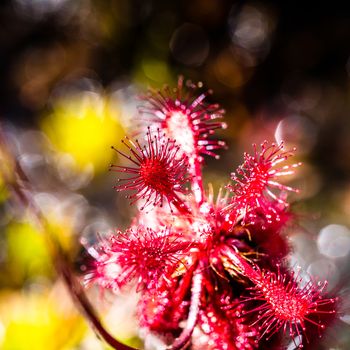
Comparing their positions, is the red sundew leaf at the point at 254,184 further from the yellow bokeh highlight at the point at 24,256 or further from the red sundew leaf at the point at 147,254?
the yellow bokeh highlight at the point at 24,256

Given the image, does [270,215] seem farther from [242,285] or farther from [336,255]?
[336,255]

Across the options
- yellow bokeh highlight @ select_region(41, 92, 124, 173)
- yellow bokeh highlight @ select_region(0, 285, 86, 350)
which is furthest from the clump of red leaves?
yellow bokeh highlight @ select_region(41, 92, 124, 173)

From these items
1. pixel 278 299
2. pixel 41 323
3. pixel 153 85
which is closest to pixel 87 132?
pixel 153 85

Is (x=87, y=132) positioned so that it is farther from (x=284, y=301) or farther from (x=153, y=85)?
(x=284, y=301)

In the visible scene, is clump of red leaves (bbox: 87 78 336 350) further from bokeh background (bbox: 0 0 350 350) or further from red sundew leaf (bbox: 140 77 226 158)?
bokeh background (bbox: 0 0 350 350)

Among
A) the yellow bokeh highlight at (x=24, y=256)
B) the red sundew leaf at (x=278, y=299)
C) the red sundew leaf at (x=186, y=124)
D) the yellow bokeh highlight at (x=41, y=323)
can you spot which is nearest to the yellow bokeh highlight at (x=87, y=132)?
the yellow bokeh highlight at (x=24, y=256)
